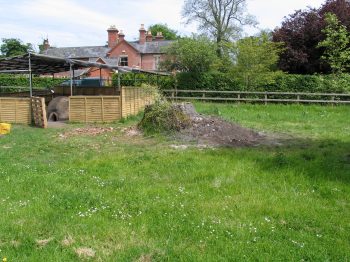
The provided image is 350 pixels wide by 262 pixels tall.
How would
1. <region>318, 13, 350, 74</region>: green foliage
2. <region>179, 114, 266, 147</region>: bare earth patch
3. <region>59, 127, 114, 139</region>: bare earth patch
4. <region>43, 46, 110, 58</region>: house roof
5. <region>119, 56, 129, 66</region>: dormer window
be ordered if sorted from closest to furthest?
<region>179, 114, 266, 147</region>: bare earth patch → <region>59, 127, 114, 139</region>: bare earth patch → <region>318, 13, 350, 74</region>: green foliage → <region>119, 56, 129, 66</region>: dormer window → <region>43, 46, 110, 58</region>: house roof

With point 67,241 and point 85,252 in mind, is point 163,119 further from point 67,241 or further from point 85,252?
point 85,252

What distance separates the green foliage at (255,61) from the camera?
23.4m

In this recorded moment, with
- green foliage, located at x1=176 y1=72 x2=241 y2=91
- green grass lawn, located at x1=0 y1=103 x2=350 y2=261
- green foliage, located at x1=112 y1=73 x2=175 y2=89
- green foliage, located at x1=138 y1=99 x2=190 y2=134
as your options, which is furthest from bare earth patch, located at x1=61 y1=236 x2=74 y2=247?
green foliage, located at x1=112 y1=73 x2=175 y2=89

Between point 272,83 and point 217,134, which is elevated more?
point 272,83

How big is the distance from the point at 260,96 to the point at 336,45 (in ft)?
17.6

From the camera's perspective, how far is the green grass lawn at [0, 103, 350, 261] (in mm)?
4348

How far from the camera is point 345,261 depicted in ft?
13.2

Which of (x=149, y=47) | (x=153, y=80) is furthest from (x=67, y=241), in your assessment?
(x=149, y=47)

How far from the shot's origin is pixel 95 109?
647 inches

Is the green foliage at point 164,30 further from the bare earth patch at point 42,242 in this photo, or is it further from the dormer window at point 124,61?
the bare earth patch at point 42,242

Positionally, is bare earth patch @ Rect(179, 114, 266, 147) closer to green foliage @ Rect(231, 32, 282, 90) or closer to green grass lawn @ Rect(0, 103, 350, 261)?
green grass lawn @ Rect(0, 103, 350, 261)

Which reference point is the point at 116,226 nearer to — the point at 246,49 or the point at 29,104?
the point at 29,104

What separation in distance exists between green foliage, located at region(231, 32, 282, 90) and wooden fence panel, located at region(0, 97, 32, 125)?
519 inches

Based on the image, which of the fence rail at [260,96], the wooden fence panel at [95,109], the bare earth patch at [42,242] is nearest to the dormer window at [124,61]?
the fence rail at [260,96]
